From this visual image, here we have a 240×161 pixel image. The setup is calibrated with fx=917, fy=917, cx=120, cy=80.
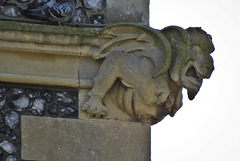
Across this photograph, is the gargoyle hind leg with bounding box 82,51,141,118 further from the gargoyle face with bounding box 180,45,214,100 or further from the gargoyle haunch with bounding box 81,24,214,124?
the gargoyle face with bounding box 180,45,214,100

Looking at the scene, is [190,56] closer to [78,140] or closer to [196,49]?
[196,49]

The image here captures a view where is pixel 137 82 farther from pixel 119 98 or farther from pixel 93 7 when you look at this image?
pixel 93 7

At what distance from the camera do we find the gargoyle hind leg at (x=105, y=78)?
260 inches

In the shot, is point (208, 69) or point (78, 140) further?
point (208, 69)

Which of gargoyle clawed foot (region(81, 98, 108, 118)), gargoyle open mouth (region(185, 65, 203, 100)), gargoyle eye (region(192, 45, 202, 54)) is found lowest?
gargoyle clawed foot (region(81, 98, 108, 118))

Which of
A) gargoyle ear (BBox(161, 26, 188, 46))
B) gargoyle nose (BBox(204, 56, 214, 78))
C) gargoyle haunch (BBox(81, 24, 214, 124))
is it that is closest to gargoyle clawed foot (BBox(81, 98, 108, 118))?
gargoyle haunch (BBox(81, 24, 214, 124))

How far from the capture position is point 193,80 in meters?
6.70

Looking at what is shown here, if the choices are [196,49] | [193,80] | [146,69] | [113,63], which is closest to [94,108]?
[113,63]

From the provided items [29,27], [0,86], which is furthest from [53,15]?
[0,86]

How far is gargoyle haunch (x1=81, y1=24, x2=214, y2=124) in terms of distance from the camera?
6613 millimetres

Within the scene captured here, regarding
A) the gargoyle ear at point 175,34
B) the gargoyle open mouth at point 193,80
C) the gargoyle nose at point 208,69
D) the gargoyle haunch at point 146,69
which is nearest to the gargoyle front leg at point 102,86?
the gargoyle haunch at point 146,69

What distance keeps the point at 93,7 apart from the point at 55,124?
0.98 meters

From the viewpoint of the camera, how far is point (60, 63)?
6.68 metres

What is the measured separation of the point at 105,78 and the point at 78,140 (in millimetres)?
492
